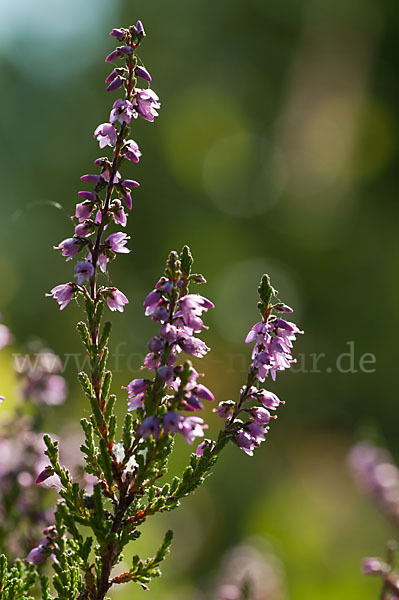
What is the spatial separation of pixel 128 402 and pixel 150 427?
7.3 inches

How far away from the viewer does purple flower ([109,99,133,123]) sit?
54.9 inches

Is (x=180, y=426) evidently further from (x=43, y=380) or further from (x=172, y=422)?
(x=43, y=380)

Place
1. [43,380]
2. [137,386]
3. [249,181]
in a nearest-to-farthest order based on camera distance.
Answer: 1. [137,386]
2. [43,380]
3. [249,181]

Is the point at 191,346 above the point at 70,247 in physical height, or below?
below

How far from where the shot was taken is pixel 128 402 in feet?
4.65

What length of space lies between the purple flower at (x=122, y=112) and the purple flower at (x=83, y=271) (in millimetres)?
339

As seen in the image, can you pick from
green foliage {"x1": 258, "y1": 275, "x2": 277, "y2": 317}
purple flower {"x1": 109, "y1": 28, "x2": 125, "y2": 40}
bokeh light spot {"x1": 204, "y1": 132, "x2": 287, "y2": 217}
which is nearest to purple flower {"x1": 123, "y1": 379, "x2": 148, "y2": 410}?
green foliage {"x1": 258, "y1": 275, "x2": 277, "y2": 317}

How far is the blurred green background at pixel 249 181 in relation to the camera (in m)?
16.5

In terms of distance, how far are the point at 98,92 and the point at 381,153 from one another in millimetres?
10682

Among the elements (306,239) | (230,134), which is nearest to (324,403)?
(306,239)

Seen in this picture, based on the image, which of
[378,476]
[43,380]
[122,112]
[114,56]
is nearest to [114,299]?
[122,112]

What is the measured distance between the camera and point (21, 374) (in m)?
2.50

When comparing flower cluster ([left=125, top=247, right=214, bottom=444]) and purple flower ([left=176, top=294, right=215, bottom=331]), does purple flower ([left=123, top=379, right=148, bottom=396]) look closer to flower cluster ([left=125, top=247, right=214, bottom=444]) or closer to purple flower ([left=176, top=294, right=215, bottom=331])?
flower cluster ([left=125, top=247, right=214, bottom=444])

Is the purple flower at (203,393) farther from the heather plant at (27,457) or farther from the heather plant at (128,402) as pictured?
the heather plant at (27,457)
